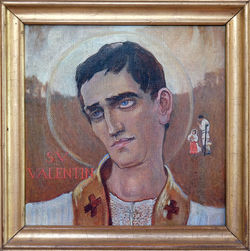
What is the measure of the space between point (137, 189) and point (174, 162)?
150 mm

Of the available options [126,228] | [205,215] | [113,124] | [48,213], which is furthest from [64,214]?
[205,215]

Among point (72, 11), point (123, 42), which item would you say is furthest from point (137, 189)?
point (72, 11)

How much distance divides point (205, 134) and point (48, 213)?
0.57 metres

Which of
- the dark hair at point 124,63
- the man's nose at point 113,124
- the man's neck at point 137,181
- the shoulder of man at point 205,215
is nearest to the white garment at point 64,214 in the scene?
the shoulder of man at point 205,215

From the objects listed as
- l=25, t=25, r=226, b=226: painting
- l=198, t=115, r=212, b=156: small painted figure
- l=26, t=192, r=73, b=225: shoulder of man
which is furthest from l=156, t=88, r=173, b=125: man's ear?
l=26, t=192, r=73, b=225: shoulder of man

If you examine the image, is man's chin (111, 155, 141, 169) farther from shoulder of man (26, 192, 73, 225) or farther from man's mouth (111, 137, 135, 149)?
shoulder of man (26, 192, 73, 225)

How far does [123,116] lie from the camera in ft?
3.22

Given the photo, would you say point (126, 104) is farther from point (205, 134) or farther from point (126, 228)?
point (126, 228)

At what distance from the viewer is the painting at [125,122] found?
38.5 inches

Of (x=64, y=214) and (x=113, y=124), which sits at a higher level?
(x=113, y=124)

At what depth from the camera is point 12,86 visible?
3.20 feet

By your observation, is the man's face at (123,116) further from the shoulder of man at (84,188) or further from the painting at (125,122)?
the shoulder of man at (84,188)

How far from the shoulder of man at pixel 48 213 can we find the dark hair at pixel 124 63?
40 centimetres

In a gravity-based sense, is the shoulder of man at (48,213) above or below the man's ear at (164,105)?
below
